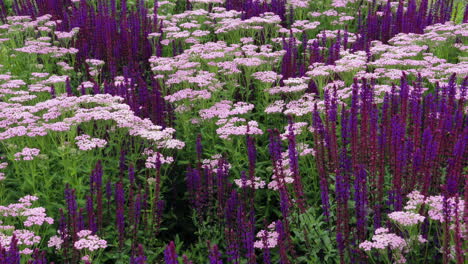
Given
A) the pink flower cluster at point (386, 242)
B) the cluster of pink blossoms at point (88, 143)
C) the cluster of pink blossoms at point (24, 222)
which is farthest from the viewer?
the cluster of pink blossoms at point (88, 143)

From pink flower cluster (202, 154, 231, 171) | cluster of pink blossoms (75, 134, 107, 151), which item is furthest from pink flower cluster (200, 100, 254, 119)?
cluster of pink blossoms (75, 134, 107, 151)

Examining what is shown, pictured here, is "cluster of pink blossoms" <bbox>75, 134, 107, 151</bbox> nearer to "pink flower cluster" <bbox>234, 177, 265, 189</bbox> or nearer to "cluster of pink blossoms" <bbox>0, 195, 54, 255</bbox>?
"cluster of pink blossoms" <bbox>0, 195, 54, 255</bbox>

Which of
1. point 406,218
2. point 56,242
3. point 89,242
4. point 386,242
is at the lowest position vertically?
point 56,242

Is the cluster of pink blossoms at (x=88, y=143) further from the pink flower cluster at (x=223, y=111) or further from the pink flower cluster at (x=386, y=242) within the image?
the pink flower cluster at (x=386, y=242)

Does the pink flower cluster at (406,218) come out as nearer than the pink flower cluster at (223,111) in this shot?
Yes

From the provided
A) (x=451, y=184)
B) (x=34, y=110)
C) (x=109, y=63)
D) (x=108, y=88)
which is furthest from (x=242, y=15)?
(x=451, y=184)

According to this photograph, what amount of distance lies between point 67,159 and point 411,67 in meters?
4.94

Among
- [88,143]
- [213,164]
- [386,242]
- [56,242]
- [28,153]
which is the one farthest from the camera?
[213,164]

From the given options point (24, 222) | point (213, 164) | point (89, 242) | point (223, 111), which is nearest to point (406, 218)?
point (213, 164)

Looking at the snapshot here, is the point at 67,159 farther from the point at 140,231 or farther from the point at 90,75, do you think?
the point at 90,75

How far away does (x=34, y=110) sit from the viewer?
611 centimetres

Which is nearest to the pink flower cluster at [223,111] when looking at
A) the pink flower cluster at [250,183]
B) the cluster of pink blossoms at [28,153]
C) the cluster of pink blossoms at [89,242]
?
the pink flower cluster at [250,183]

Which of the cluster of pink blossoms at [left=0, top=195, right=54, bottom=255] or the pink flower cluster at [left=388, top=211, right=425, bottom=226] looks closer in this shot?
the pink flower cluster at [left=388, top=211, right=425, bottom=226]

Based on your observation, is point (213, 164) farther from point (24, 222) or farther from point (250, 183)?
point (24, 222)
